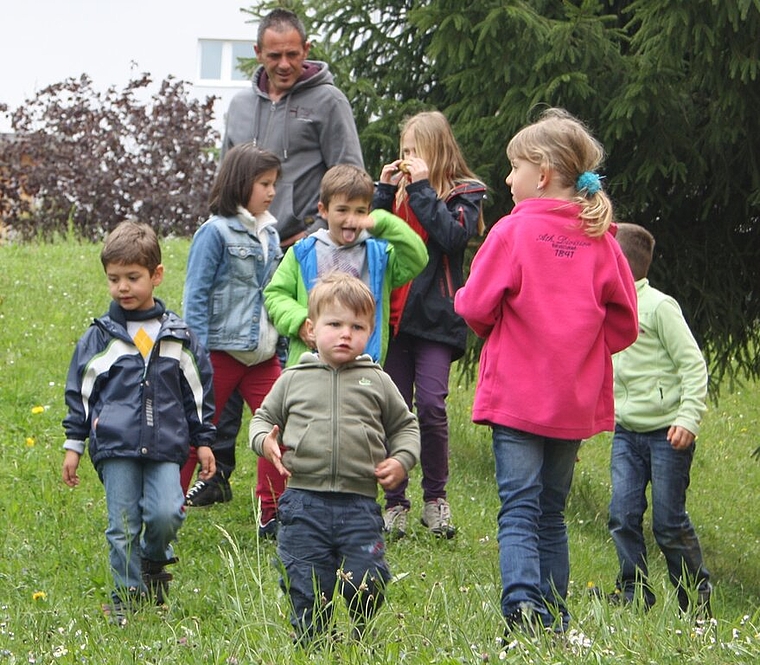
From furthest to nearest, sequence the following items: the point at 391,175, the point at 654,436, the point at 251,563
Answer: the point at 391,175, the point at 654,436, the point at 251,563

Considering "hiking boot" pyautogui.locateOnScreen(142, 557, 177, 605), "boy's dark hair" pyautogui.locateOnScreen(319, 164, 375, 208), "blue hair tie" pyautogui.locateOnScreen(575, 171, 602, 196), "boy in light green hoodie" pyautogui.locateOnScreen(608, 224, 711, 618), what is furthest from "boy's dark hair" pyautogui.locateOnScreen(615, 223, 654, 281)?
"hiking boot" pyautogui.locateOnScreen(142, 557, 177, 605)

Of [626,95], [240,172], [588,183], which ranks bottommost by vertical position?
[240,172]

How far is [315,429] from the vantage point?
14.6 ft

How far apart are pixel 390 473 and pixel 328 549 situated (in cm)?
32

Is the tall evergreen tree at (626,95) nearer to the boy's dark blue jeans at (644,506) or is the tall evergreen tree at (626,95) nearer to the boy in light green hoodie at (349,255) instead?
the boy in light green hoodie at (349,255)

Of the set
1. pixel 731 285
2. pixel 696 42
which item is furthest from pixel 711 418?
pixel 696 42

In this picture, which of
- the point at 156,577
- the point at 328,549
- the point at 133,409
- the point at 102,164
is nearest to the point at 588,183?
the point at 328,549

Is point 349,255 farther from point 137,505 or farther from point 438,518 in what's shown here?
point 438,518

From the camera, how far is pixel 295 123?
6738mm

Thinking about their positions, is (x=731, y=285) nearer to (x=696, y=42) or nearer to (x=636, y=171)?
(x=636, y=171)

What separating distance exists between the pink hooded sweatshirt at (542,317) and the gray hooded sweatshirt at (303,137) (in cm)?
221

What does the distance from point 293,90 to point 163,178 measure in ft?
39.2

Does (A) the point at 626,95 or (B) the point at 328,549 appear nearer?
(B) the point at 328,549

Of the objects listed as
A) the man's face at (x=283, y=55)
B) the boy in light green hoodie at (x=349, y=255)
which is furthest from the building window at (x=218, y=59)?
the boy in light green hoodie at (x=349, y=255)
